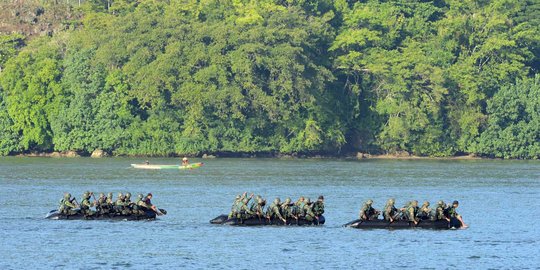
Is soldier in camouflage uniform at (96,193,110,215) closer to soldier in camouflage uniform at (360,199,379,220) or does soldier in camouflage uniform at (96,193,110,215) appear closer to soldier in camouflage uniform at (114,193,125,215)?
soldier in camouflage uniform at (114,193,125,215)

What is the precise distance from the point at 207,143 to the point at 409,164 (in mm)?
21039

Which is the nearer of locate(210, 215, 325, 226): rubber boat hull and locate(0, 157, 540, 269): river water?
locate(0, 157, 540, 269): river water

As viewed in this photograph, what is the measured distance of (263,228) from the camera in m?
76.6

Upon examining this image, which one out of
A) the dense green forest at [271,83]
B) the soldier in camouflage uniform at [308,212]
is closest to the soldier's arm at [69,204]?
the soldier in camouflage uniform at [308,212]

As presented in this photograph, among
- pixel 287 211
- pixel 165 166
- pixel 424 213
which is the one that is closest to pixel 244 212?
pixel 287 211

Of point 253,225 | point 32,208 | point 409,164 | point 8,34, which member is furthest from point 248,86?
point 253,225

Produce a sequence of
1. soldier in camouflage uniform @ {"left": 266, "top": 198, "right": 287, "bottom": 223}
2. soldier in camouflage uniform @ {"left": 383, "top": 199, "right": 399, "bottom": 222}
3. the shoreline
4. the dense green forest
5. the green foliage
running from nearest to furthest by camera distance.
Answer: soldier in camouflage uniform @ {"left": 383, "top": 199, "right": 399, "bottom": 222}
soldier in camouflage uniform @ {"left": 266, "top": 198, "right": 287, "bottom": 223}
the dense green forest
the green foliage
the shoreline

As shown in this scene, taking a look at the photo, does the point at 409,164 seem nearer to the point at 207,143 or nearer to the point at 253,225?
the point at 207,143

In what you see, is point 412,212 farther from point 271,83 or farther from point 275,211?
point 271,83

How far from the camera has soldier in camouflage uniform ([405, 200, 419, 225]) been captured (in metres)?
74.8

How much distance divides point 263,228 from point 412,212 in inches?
308

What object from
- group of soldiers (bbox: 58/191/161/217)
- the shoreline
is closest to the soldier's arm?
group of soldiers (bbox: 58/191/161/217)

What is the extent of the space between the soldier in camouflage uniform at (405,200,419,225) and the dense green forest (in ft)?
233

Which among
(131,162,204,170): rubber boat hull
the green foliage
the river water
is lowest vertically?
the river water
